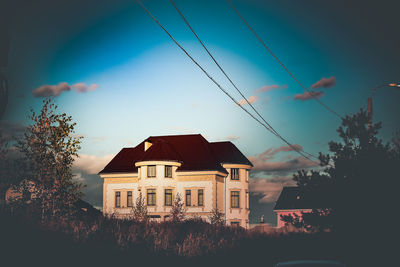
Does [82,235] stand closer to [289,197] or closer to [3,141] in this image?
[3,141]

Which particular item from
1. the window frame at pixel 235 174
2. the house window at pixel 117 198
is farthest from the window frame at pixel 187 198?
the house window at pixel 117 198

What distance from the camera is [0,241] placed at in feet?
58.3

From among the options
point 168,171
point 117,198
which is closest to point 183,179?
point 168,171

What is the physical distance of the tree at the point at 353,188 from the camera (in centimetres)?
2238

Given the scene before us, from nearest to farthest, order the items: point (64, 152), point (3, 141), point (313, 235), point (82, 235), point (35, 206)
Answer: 1. point (82, 235)
2. point (35, 206)
3. point (64, 152)
4. point (313, 235)
5. point (3, 141)

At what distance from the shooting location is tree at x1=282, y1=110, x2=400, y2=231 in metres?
22.4

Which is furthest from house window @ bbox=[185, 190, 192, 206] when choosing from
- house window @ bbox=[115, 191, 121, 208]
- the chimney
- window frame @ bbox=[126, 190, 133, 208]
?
house window @ bbox=[115, 191, 121, 208]

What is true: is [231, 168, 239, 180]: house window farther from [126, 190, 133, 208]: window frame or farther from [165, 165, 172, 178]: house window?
[126, 190, 133, 208]: window frame

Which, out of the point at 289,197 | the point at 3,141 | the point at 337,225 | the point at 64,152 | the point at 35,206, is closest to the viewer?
the point at 337,225

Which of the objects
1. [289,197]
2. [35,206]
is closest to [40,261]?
[35,206]

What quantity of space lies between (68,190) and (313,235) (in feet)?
45.1

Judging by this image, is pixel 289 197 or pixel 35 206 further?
pixel 289 197

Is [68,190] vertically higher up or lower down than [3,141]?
lower down

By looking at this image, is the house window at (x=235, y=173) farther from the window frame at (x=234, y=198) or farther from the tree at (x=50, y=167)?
the tree at (x=50, y=167)
